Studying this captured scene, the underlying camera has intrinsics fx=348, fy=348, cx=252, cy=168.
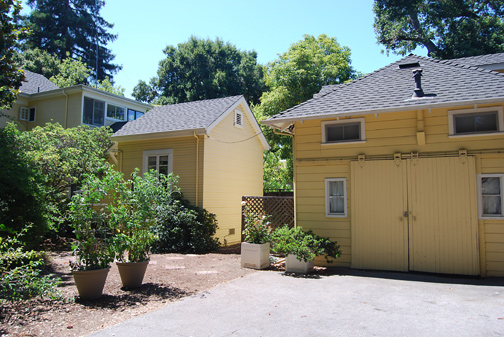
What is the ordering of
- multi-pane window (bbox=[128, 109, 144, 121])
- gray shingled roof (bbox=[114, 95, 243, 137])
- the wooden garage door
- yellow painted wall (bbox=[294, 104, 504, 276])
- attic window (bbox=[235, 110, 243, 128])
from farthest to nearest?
multi-pane window (bbox=[128, 109, 144, 121])
attic window (bbox=[235, 110, 243, 128])
gray shingled roof (bbox=[114, 95, 243, 137])
the wooden garage door
yellow painted wall (bbox=[294, 104, 504, 276])

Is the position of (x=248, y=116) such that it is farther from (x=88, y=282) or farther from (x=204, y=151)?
(x=88, y=282)

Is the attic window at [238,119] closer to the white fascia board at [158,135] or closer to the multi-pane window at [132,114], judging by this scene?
the white fascia board at [158,135]

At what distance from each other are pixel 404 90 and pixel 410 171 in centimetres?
212

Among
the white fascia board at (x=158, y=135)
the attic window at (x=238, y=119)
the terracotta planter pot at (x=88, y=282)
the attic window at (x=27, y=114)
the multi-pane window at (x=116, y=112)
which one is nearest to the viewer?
the terracotta planter pot at (x=88, y=282)

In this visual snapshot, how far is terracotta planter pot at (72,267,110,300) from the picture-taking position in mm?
5477

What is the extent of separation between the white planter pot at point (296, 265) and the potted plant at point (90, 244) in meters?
3.85

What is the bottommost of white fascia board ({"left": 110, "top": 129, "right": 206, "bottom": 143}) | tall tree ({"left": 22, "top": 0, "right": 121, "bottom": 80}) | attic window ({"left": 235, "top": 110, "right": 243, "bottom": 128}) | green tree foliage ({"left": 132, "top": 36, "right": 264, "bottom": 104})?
white fascia board ({"left": 110, "top": 129, "right": 206, "bottom": 143})

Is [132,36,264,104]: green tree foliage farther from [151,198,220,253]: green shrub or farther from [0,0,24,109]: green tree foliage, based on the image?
[0,0,24,109]: green tree foliage

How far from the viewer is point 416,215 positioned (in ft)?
25.7

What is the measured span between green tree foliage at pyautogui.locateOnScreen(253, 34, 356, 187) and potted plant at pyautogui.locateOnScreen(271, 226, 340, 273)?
1273cm

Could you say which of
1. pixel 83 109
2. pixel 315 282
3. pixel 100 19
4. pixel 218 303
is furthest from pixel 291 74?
pixel 100 19

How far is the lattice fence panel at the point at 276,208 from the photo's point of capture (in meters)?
10.4

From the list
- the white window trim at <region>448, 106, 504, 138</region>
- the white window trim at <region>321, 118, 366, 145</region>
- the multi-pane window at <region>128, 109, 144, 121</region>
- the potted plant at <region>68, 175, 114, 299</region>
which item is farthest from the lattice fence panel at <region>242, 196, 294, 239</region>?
the multi-pane window at <region>128, 109, 144, 121</region>

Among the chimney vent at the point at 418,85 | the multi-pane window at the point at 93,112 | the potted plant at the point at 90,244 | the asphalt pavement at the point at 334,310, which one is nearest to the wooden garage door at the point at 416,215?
the asphalt pavement at the point at 334,310
